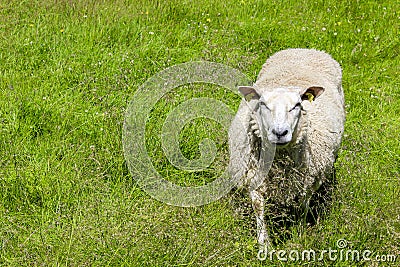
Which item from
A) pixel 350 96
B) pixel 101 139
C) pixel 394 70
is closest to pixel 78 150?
pixel 101 139

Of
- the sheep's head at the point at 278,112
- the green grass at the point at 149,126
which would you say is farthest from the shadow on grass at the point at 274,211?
the sheep's head at the point at 278,112

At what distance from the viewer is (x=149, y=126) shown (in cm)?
483

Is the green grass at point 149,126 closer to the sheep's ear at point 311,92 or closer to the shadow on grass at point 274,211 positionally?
the shadow on grass at point 274,211

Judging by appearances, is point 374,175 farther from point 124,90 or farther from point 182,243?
point 124,90

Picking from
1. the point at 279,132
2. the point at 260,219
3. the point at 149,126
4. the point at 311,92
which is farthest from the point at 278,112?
the point at 149,126

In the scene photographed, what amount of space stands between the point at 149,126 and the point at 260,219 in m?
1.39

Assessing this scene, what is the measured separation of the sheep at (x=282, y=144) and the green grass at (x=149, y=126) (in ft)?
0.48

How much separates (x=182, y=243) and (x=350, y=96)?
3.10 meters

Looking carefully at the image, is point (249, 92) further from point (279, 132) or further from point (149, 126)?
point (149, 126)

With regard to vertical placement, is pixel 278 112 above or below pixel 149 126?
above

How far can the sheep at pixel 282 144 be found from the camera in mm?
3637

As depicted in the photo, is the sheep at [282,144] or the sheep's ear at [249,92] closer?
the sheep at [282,144]

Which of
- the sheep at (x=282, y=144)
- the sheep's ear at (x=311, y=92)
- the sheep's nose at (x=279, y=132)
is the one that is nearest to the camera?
the sheep's nose at (x=279, y=132)

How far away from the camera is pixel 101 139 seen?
4.59 meters
